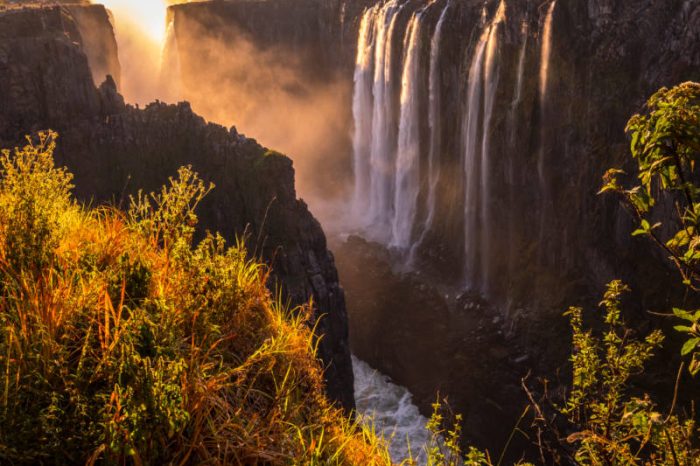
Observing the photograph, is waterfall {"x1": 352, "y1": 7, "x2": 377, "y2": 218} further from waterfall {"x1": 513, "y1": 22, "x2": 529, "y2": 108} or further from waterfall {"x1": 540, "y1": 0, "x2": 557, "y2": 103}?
waterfall {"x1": 540, "y1": 0, "x2": 557, "y2": 103}

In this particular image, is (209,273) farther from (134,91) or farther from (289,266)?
(134,91)

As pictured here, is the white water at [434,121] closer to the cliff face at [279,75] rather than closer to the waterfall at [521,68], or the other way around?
the waterfall at [521,68]

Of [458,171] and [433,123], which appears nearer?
[458,171]

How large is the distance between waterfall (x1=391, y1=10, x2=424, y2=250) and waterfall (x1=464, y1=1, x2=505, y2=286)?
6311mm

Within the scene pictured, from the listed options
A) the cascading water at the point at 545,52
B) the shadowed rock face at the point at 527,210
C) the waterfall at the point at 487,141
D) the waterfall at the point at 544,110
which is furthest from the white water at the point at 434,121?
the waterfall at the point at 544,110

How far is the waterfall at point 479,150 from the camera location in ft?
115

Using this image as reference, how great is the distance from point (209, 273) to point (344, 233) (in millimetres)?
47557

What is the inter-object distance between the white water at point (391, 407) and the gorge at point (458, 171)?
0.77m

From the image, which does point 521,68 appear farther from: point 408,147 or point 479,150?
point 408,147

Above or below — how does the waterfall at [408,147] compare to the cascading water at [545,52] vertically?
below

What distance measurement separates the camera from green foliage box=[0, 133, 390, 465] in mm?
3039

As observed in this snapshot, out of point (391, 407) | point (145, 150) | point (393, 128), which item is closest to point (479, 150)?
point (393, 128)

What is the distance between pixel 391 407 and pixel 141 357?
28.8 m

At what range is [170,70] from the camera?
67812 millimetres
